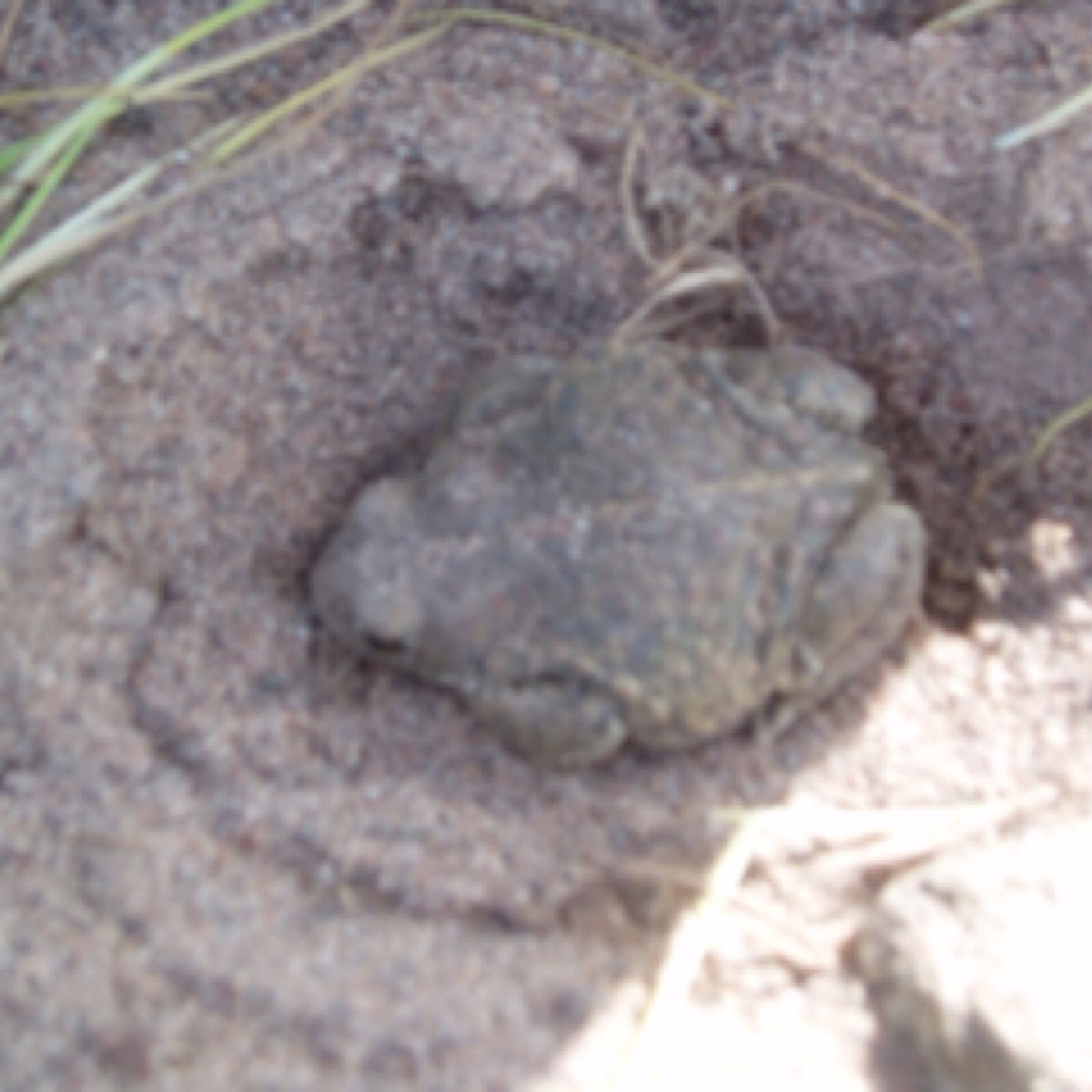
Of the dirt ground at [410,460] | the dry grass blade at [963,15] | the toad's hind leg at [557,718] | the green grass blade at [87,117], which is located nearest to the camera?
the dirt ground at [410,460]

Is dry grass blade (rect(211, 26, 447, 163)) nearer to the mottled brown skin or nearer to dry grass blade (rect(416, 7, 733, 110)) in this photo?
dry grass blade (rect(416, 7, 733, 110))

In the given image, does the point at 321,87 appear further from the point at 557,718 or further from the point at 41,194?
the point at 557,718

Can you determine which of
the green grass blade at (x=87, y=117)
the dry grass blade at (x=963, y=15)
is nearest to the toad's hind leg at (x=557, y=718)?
the green grass blade at (x=87, y=117)

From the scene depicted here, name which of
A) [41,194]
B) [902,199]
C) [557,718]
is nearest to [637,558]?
[557,718]

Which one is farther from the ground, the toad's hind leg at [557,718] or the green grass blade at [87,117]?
the green grass blade at [87,117]

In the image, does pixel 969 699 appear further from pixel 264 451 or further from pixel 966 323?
pixel 264 451

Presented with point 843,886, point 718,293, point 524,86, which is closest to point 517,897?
point 843,886

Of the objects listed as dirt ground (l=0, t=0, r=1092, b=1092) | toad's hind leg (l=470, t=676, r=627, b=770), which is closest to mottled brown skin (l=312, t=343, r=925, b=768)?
toad's hind leg (l=470, t=676, r=627, b=770)

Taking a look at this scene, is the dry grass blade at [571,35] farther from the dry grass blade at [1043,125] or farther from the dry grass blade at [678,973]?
the dry grass blade at [678,973]
